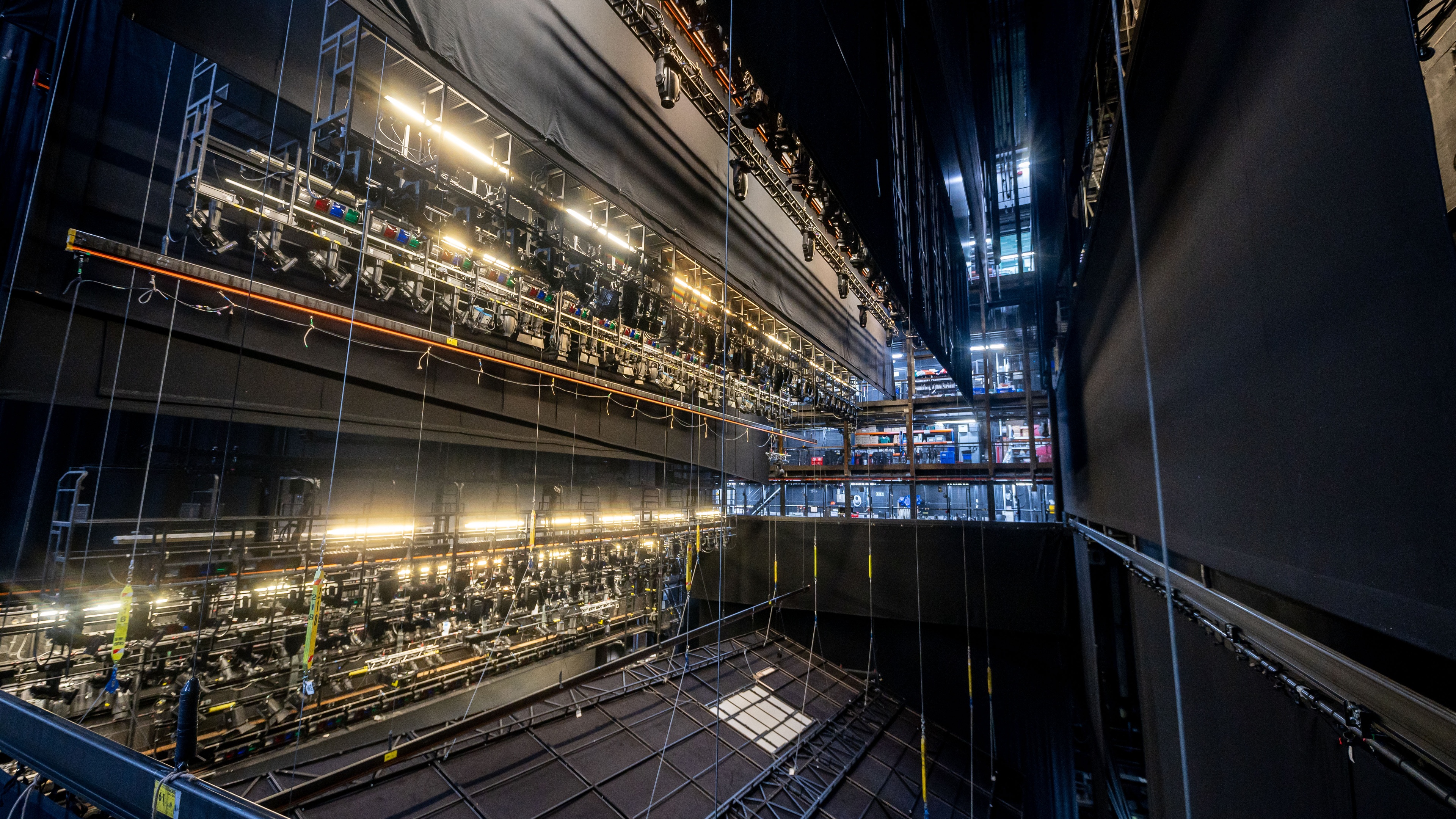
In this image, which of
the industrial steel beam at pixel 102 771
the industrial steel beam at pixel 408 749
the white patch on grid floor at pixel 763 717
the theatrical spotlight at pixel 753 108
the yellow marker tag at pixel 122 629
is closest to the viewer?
the industrial steel beam at pixel 102 771

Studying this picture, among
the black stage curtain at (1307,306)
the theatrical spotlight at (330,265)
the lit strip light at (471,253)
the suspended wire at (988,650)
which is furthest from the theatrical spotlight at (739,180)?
the suspended wire at (988,650)

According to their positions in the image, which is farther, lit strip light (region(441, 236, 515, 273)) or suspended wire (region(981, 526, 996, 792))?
suspended wire (region(981, 526, 996, 792))

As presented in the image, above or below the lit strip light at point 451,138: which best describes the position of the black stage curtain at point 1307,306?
below

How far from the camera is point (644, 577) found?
8664 millimetres

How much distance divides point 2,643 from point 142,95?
3877 mm

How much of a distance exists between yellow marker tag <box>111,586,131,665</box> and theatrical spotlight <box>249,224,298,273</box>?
242 centimetres

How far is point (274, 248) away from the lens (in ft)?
12.6

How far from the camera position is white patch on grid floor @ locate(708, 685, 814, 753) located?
666 centimetres

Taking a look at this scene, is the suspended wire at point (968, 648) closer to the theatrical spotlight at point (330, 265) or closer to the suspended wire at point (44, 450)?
the theatrical spotlight at point (330, 265)

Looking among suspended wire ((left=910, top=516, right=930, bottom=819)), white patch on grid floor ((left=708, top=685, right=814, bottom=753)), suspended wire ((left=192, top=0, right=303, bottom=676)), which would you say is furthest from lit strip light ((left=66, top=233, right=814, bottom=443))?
white patch on grid floor ((left=708, top=685, right=814, bottom=753))

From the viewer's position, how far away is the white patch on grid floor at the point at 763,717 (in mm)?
6656

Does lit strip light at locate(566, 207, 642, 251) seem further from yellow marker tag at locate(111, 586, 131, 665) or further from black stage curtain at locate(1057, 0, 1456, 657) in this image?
black stage curtain at locate(1057, 0, 1456, 657)

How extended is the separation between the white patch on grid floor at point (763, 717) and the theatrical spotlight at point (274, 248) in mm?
6583

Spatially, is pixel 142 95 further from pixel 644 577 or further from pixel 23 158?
pixel 644 577
